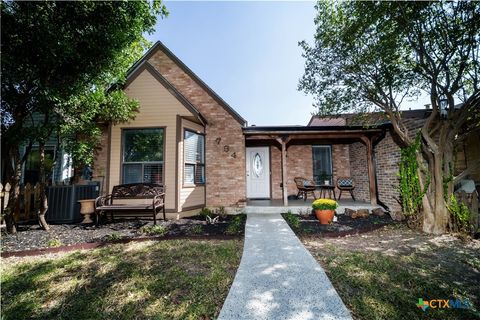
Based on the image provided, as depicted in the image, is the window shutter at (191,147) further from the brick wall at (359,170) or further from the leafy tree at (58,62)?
the brick wall at (359,170)

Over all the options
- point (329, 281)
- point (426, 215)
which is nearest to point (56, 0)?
point (329, 281)

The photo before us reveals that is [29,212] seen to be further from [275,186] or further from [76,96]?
[275,186]

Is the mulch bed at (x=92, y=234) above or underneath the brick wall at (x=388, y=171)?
underneath

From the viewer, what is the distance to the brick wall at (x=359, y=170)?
8359 millimetres

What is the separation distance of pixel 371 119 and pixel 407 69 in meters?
1.98

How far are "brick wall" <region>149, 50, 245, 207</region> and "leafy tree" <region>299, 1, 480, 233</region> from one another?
3.47 m

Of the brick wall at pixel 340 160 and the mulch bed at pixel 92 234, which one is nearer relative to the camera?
the mulch bed at pixel 92 234

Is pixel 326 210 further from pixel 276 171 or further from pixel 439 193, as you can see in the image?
pixel 276 171

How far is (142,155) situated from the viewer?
21.5 feet

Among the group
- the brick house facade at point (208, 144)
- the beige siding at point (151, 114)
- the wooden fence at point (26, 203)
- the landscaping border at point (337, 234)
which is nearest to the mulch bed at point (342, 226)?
the landscaping border at point (337, 234)

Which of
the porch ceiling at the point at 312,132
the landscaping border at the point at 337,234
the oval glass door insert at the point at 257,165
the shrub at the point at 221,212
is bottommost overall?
the landscaping border at the point at 337,234

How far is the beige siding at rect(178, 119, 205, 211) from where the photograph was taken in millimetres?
6363

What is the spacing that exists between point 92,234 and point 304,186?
7375 millimetres

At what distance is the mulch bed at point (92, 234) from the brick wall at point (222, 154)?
5.31ft
